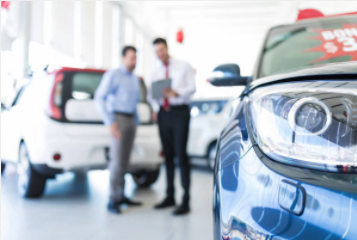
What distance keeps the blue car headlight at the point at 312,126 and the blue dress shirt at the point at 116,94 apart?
1.99 meters

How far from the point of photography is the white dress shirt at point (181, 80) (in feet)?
8.66

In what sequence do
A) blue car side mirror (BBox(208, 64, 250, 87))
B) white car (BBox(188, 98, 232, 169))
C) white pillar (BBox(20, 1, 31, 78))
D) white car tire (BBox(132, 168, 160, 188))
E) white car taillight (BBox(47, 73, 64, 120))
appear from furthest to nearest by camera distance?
white car (BBox(188, 98, 232, 169)) → white car tire (BBox(132, 168, 160, 188)) → white car taillight (BBox(47, 73, 64, 120)) → white pillar (BBox(20, 1, 31, 78)) → blue car side mirror (BBox(208, 64, 250, 87))

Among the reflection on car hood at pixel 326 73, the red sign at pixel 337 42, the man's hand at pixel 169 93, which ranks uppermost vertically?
the red sign at pixel 337 42

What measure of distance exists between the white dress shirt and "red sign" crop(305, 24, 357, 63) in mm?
1230

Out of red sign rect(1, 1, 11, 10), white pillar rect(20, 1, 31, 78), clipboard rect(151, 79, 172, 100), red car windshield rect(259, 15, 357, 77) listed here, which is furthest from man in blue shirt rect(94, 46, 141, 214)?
red car windshield rect(259, 15, 357, 77)

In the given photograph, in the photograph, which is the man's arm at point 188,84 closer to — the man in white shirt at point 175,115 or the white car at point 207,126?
the man in white shirt at point 175,115

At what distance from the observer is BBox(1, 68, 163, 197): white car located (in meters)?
2.63

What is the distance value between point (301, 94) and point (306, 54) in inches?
34.1

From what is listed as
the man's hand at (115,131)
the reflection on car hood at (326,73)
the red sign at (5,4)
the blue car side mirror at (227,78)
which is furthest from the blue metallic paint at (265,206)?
the man's hand at (115,131)

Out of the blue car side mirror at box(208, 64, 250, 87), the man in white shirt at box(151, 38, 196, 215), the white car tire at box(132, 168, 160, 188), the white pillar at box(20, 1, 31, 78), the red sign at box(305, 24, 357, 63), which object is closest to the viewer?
the red sign at box(305, 24, 357, 63)

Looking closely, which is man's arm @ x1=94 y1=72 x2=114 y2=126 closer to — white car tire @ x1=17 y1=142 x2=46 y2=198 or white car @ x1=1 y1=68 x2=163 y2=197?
white car @ x1=1 y1=68 x2=163 y2=197

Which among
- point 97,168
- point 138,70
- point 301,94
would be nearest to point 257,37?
point 138,70

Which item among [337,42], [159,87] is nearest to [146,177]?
[159,87]

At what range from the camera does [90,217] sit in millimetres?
2393
